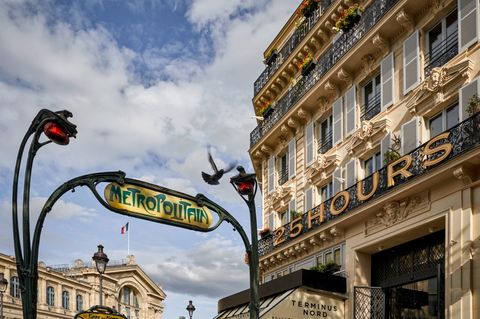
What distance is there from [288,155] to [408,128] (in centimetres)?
896

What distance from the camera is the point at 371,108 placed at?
64.6 feet

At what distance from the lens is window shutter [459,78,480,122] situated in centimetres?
1479

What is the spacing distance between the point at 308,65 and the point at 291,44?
3225 millimetres

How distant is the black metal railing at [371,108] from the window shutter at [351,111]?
0.29 meters

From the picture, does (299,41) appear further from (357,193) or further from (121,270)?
(121,270)

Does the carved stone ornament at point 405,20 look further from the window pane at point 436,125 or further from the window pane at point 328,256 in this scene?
the window pane at point 328,256

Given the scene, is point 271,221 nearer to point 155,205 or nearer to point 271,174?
point 271,174

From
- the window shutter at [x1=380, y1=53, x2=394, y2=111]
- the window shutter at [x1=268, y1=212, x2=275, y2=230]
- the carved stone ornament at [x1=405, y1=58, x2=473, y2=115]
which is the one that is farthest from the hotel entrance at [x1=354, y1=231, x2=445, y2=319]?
the window shutter at [x1=268, y1=212, x2=275, y2=230]

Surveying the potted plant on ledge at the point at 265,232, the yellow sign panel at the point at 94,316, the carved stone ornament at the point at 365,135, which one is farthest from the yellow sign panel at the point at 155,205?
the potted plant on ledge at the point at 265,232

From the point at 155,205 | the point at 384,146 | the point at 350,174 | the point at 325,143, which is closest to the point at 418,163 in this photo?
the point at 384,146

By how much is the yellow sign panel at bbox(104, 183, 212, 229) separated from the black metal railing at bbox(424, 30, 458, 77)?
33.6 ft

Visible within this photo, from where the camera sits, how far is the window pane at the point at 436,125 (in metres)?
16.6

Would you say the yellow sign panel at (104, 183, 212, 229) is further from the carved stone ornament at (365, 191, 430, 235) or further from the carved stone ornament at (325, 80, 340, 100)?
the carved stone ornament at (325, 80, 340, 100)

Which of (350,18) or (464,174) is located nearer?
(464,174)
